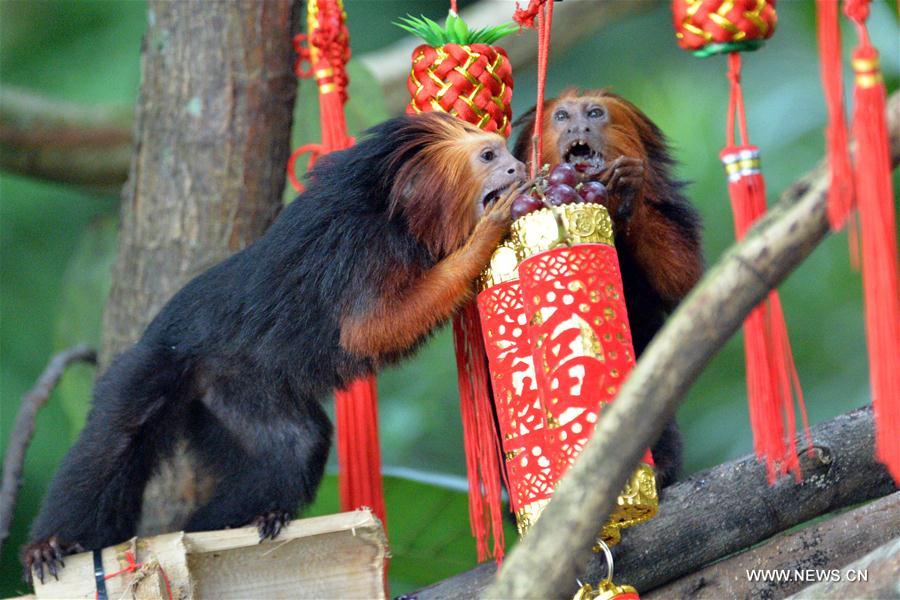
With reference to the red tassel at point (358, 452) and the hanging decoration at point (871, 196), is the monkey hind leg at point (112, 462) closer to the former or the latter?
the red tassel at point (358, 452)

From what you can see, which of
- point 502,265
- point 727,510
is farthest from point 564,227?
point 727,510

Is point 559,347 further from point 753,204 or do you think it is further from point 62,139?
point 62,139

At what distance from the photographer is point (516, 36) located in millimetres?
4320

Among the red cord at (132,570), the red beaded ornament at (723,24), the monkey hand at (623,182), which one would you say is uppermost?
the monkey hand at (623,182)

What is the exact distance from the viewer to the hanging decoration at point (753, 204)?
1448mm

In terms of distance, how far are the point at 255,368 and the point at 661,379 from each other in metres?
1.42

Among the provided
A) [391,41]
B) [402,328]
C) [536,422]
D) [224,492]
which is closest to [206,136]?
[224,492]

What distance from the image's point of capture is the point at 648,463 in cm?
174

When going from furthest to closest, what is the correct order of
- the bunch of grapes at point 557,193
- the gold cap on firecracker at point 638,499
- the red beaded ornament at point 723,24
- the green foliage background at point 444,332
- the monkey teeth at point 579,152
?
the green foliage background at point 444,332 → the monkey teeth at point 579,152 → the bunch of grapes at point 557,193 → the gold cap on firecracker at point 638,499 → the red beaded ornament at point 723,24

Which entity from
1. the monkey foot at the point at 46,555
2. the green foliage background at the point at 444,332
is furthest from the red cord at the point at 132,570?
the green foliage background at the point at 444,332

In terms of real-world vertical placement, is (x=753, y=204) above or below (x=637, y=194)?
below

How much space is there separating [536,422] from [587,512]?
0.58 meters

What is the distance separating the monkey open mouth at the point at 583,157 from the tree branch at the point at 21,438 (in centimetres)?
177

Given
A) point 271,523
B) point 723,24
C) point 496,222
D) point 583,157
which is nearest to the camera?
point 723,24
